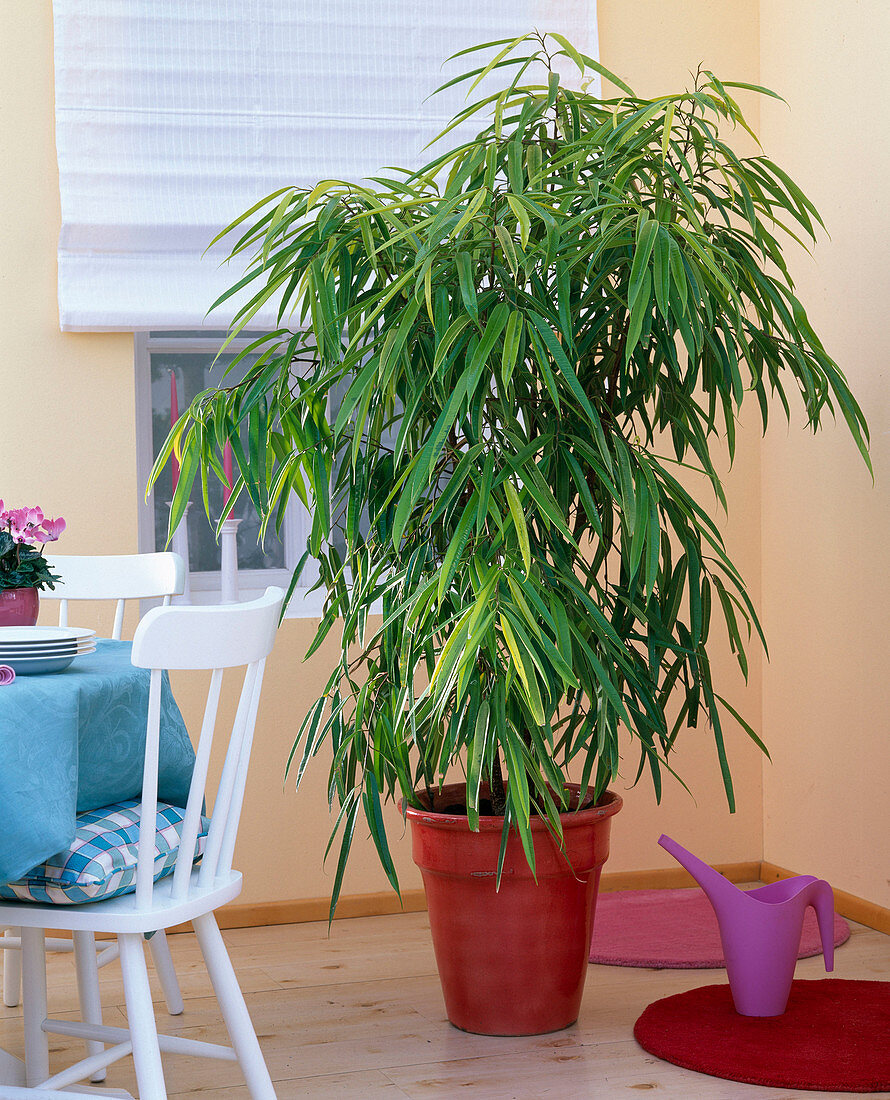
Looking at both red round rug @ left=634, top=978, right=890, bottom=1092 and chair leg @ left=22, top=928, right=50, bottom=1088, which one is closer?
chair leg @ left=22, top=928, right=50, bottom=1088

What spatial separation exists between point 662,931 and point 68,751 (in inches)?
70.4

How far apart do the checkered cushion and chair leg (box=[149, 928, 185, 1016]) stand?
2.05 feet

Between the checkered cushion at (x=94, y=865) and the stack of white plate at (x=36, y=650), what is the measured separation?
0.73ft

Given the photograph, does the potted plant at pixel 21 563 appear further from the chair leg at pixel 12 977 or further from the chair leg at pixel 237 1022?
the chair leg at pixel 12 977

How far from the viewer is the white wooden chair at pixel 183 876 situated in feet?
5.32

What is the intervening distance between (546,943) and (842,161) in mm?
→ 2056

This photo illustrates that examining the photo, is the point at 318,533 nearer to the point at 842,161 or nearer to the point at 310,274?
the point at 310,274

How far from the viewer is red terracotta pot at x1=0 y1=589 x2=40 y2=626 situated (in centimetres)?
198

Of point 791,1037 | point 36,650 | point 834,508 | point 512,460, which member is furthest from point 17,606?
point 834,508

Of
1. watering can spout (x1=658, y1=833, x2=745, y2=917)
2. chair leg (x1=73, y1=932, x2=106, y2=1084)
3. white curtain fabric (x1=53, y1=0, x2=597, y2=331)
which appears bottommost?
chair leg (x1=73, y1=932, x2=106, y2=1084)

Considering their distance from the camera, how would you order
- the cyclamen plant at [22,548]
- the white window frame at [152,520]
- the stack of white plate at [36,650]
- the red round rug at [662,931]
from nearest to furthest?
the stack of white plate at [36,650]
the cyclamen plant at [22,548]
the red round rug at [662,931]
the white window frame at [152,520]

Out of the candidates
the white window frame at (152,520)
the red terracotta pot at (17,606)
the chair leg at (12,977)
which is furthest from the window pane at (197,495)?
the red terracotta pot at (17,606)

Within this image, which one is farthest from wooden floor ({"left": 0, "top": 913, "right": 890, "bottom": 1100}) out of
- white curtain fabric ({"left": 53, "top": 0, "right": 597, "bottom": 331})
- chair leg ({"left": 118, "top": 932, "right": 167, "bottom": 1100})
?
white curtain fabric ({"left": 53, "top": 0, "right": 597, "bottom": 331})

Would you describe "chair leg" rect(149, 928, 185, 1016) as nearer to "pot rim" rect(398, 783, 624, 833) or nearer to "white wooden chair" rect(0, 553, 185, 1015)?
"white wooden chair" rect(0, 553, 185, 1015)
